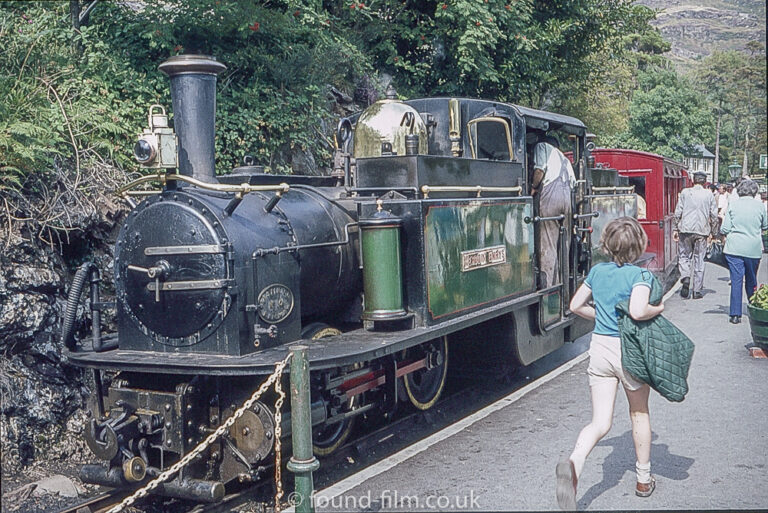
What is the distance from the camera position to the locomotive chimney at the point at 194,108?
16.0 feet

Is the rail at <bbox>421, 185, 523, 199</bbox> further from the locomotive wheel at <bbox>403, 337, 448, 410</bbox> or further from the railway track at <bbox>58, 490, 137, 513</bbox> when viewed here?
the railway track at <bbox>58, 490, 137, 513</bbox>

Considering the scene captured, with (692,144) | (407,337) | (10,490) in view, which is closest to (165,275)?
(407,337)

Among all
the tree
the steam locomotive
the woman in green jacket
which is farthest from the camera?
the tree

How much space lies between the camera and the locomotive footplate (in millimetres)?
4340

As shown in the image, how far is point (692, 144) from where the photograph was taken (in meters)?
41.4

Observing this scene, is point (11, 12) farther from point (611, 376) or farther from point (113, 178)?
point (611, 376)

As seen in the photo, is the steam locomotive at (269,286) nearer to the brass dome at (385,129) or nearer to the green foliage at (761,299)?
the brass dome at (385,129)

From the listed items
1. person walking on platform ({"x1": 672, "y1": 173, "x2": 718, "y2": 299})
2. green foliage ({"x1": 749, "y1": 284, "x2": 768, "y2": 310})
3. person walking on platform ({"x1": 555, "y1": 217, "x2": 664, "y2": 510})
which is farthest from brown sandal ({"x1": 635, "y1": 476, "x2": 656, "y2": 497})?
person walking on platform ({"x1": 672, "y1": 173, "x2": 718, "y2": 299})

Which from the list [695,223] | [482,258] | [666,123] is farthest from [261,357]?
[666,123]

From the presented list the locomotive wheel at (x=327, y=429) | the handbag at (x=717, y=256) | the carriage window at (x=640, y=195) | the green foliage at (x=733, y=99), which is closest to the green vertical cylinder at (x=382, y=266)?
the locomotive wheel at (x=327, y=429)

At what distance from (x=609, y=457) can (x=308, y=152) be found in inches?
266

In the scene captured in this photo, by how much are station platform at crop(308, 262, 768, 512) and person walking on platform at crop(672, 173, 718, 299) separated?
14.8 feet

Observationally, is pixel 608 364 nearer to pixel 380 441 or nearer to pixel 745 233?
pixel 380 441

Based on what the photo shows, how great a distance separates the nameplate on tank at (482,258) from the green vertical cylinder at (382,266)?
83 cm
